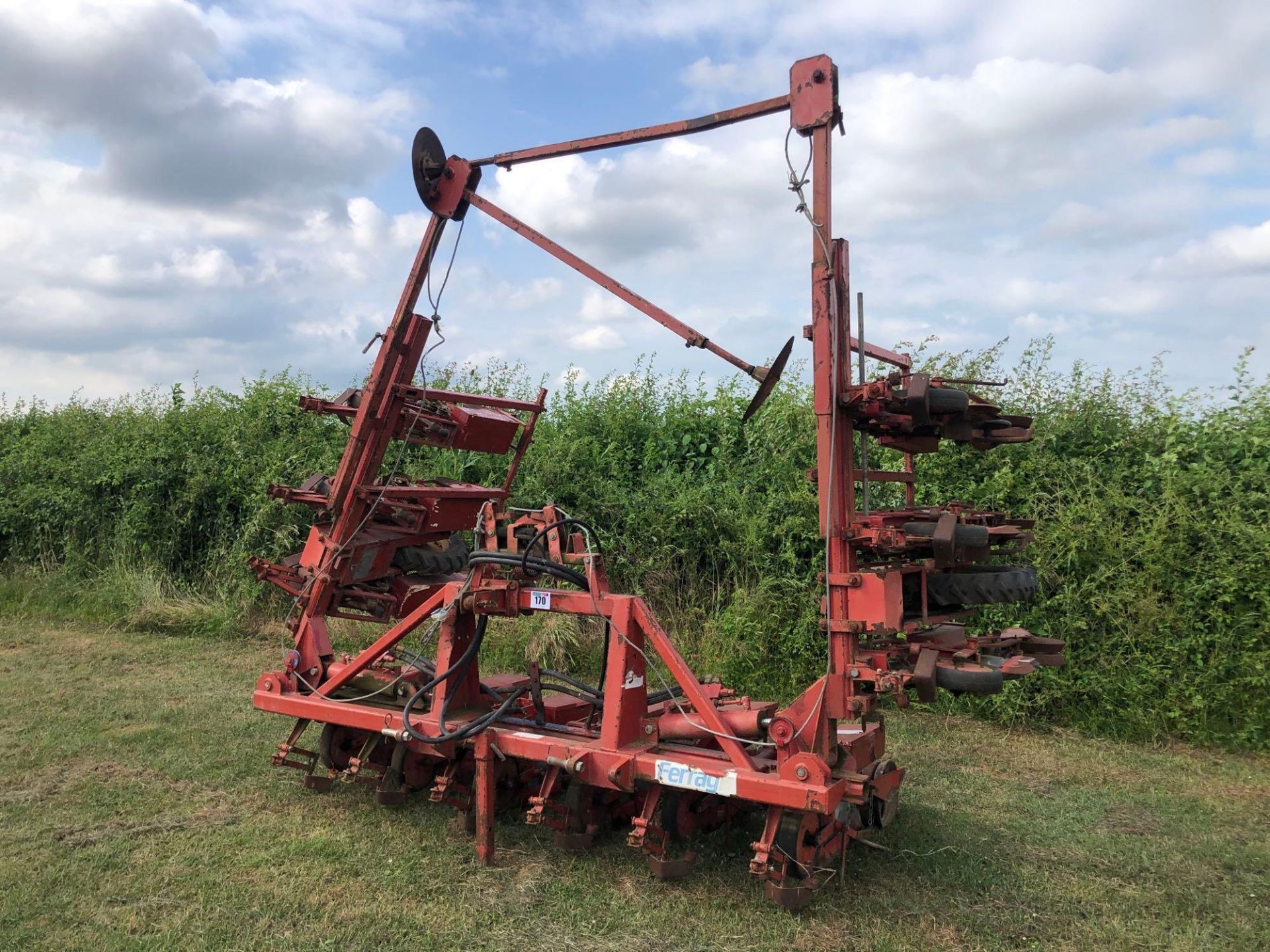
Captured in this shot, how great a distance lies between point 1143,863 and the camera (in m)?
4.91

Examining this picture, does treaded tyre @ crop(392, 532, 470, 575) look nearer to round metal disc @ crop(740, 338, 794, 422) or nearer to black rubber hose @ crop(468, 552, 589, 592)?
black rubber hose @ crop(468, 552, 589, 592)

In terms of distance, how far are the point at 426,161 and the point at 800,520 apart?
4.22 m

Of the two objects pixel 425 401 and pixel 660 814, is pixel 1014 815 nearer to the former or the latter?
pixel 660 814

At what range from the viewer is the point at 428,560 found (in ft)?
20.3

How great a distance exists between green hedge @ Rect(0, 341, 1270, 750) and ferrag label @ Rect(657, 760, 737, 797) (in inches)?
147

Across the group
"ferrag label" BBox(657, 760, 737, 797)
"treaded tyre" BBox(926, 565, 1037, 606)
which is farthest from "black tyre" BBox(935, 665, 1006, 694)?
"ferrag label" BBox(657, 760, 737, 797)

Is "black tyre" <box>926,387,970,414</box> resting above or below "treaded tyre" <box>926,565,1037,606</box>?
above

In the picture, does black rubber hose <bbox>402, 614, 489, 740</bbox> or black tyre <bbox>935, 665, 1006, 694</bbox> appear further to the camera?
black rubber hose <bbox>402, 614, 489, 740</bbox>

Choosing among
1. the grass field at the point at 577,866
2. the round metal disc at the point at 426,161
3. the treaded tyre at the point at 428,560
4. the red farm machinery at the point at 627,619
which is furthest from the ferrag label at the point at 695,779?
the round metal disc at the point at 426,161

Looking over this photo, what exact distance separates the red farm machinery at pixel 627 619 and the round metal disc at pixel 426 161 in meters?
0.02

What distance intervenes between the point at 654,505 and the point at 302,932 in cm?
561

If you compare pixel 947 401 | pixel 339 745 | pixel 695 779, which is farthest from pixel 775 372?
pixel 339 745

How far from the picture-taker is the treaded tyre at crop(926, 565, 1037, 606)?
433 cm

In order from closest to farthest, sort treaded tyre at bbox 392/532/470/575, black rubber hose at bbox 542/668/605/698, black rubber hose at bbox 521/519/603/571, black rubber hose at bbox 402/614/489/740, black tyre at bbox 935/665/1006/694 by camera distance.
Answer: black tyre at bbox 935/665/1006/694
black rubber hose at bbox 521/519/603/571
black rubber hose at bbox 402/614/489/740
black rubber hose at bbox 542/668/605/698
treaded tyre at bbox 392/532/470/575
